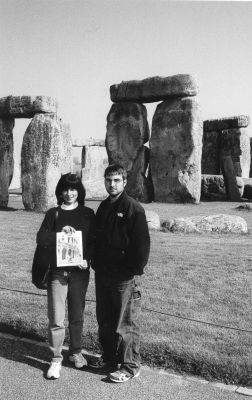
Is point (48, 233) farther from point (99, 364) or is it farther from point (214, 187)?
point (214, 187)

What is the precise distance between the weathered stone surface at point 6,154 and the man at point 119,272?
1150 centimetres

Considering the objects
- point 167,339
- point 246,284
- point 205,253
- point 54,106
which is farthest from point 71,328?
point 54,106

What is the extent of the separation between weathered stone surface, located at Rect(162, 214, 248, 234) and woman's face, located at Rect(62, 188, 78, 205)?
6.39 meters

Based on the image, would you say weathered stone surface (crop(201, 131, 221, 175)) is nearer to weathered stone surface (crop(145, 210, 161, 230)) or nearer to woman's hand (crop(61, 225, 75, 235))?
weathered stone surface (crop(145, 210, 161, 230))

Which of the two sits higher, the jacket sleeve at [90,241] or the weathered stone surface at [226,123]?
the weathered stone surface at [226,123]

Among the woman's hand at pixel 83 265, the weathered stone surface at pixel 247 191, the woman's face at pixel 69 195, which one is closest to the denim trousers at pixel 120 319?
the woman's hand at pixel 83 265

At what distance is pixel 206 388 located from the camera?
3602 mm

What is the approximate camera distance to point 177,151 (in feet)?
57.9

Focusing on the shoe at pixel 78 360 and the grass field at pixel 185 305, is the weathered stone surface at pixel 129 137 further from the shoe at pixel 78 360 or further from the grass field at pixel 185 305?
the shoe at pixel 78 360

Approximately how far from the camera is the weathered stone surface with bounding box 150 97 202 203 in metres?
17.2

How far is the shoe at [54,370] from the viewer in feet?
12.3

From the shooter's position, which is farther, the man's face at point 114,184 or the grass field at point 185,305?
the grass field at point 185,305

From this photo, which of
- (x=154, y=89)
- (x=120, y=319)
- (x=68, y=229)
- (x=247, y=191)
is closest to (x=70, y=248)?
(x=68, y=229)

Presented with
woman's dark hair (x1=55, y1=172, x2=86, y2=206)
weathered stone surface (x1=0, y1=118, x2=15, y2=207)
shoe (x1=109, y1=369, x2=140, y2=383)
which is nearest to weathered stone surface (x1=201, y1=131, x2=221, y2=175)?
weathered stone surface (x1=0, y1=118, x2=15, y2=207)
